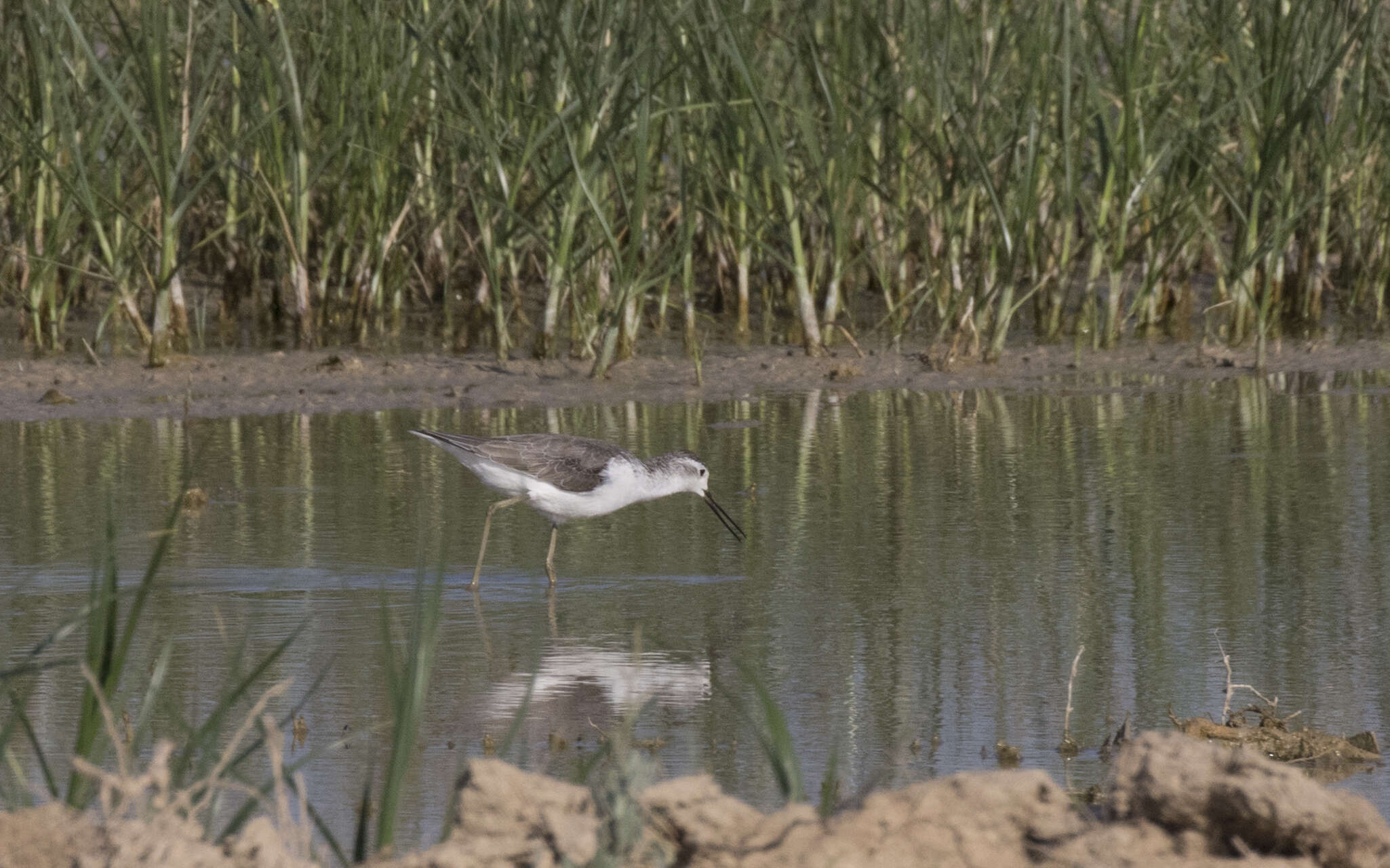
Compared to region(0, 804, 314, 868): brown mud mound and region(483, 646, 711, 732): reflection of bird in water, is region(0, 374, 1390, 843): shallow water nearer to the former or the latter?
region(483, 646, 711, 732): reflection of bird in water

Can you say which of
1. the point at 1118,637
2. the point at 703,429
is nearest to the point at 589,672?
the point at 1118,637

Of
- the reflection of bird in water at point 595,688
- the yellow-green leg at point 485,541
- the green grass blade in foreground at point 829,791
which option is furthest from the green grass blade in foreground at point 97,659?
the yellow-green leg at point 485,541

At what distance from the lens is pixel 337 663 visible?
16.1 feet

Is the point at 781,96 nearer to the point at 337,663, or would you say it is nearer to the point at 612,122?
the point at 612,122

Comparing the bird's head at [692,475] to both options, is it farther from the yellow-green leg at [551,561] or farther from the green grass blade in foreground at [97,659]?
the green grass blade in foreground at [97,659]


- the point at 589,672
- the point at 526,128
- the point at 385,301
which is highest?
the point at 526,128

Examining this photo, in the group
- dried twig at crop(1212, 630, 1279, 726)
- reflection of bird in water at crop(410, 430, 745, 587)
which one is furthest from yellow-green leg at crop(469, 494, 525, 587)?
dried twig at crop(1212, 630, 1279, 726)

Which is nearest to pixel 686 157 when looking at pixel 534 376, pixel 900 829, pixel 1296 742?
pixel 534 376

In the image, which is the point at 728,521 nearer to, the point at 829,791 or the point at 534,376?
the point at 829,791

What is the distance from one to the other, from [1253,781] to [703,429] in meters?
6.22

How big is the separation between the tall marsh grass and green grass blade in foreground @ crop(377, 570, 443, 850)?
6125 mm

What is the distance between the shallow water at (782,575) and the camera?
14.2 feet

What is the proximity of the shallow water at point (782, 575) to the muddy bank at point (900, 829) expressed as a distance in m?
0.17

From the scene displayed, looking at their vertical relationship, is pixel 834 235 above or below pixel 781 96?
below
